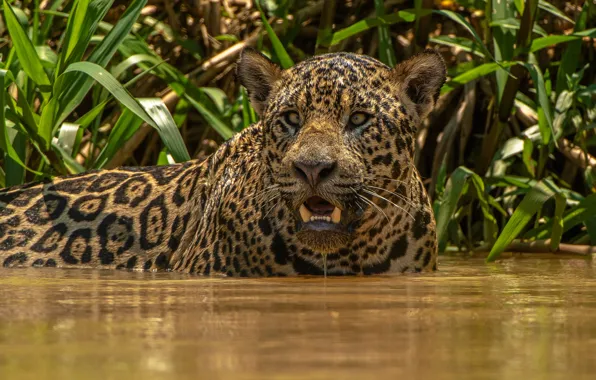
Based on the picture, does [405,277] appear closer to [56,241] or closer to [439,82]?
[439,82]

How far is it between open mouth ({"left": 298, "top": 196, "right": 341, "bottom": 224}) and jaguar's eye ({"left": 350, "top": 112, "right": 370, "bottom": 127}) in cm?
35

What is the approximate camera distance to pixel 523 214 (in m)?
5.89

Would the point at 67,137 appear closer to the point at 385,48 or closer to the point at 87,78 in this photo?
the point at 87,78

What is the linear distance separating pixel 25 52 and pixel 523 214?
263 centimetres

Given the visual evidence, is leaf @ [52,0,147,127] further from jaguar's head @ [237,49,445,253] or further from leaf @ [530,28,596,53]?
leaf @ [530,28,596,53]

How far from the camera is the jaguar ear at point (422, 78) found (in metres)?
5.09

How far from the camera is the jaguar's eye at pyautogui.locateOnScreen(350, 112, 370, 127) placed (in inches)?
191

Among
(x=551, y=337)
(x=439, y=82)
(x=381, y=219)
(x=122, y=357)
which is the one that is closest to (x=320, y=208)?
(x=381, y=219)

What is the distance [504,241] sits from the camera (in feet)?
18.8

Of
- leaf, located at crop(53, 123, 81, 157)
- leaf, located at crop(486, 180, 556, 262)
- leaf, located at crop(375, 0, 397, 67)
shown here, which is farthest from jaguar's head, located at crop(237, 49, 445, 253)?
leaf, located at crop(375, 0, 397, 67)

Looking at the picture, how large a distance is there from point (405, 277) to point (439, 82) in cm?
97


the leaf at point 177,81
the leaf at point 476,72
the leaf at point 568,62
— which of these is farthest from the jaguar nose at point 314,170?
the leaf at point 568,62

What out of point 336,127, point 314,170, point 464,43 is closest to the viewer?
point 314,170

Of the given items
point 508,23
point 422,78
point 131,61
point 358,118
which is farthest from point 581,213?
point 131,61
